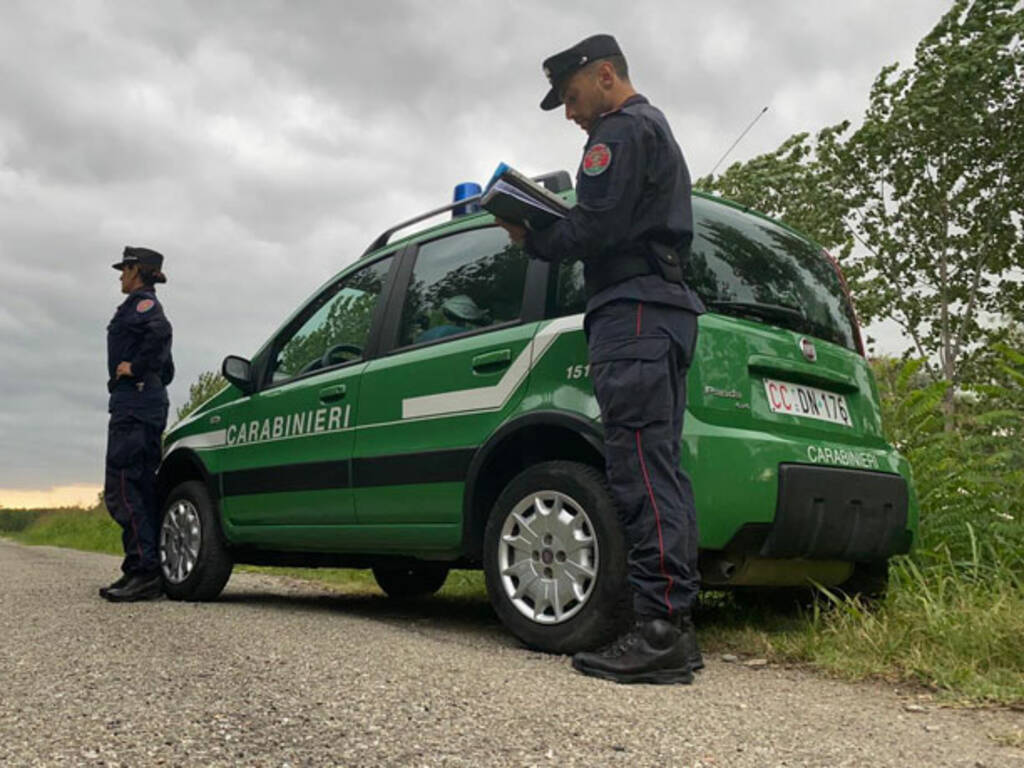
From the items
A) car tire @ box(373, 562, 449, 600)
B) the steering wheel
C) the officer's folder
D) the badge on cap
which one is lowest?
car tire @ box(373, 562, 449, 600)

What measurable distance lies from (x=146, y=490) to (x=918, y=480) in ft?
13.9

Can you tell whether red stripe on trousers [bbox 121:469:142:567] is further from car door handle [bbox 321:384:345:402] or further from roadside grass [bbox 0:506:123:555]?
roadside grass [bbox 0:506:123:555]

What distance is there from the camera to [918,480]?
5.05m

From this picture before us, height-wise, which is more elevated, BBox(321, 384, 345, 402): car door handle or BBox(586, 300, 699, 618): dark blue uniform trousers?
BBox(321, 384, 345, 402): car door handle

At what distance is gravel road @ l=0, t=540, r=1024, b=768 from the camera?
216 cm

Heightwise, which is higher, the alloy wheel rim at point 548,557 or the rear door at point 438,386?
the rear door at point 438,386

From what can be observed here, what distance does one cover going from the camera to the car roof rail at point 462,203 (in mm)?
4141

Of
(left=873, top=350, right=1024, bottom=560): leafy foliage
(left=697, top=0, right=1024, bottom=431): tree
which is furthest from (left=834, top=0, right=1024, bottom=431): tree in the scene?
(left=873, top=350, right=1024, bottom=560): leafy foliage

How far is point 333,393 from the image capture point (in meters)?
4.68

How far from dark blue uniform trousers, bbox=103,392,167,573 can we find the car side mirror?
66cm

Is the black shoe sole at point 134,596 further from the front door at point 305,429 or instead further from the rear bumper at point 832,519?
the rear bumper at point 832,519

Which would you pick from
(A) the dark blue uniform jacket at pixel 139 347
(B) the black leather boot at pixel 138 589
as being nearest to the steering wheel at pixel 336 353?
(A) the dark blue uniform jacket at pixel 139 347

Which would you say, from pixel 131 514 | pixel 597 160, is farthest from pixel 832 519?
pixel 131 514

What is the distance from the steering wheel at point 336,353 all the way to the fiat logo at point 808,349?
206cm
